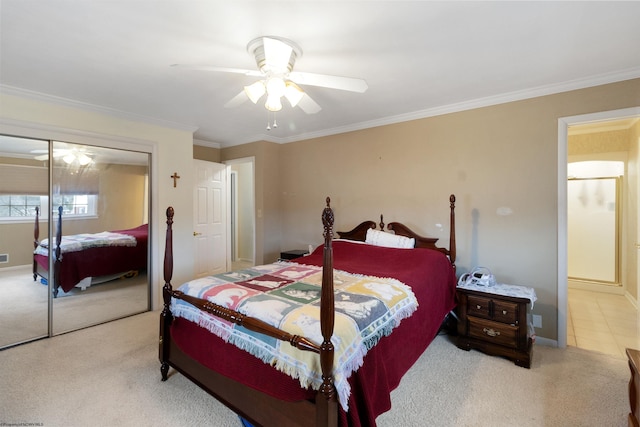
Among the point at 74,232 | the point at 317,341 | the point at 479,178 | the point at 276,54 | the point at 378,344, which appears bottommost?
the point at 378,344

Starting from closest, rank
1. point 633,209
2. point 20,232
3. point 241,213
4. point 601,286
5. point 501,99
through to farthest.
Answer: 1. point 20,232
2. point 501,99
3. point 633,209
4. point 601,286
5. point 241,213

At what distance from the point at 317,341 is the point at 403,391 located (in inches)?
47.5

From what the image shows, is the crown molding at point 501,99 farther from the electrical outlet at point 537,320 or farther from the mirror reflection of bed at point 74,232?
the mirror reflection of bed at point 74,232

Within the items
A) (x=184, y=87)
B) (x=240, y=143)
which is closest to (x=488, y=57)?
(x=184, y=87)

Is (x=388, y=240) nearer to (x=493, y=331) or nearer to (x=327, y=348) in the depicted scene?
(x=493, y=331)

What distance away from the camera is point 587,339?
2.96 m

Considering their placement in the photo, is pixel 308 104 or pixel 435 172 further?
pixel 435 172

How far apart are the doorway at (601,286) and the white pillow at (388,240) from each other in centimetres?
140

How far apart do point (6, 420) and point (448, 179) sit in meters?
4.16

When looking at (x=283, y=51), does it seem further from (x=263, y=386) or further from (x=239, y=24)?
(x=263, y=386)

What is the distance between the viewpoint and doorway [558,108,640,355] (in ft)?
9.01

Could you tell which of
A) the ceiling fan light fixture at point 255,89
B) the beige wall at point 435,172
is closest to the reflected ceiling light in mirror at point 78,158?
the beige wall at point 435,172

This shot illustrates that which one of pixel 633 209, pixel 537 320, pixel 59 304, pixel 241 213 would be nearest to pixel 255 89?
pixel 59 304

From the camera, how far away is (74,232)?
3168 mm
